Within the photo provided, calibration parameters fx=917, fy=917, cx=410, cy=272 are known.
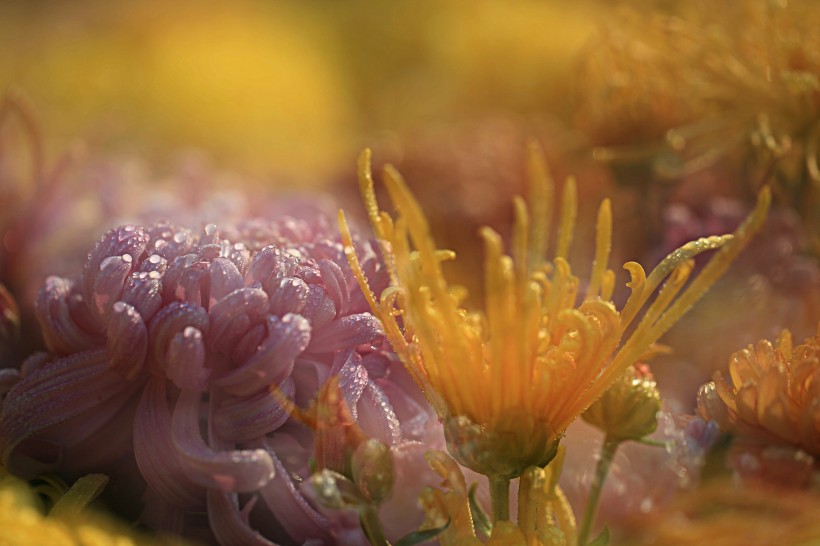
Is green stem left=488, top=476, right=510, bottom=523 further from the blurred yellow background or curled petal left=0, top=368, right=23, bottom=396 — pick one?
the blurred yellow background

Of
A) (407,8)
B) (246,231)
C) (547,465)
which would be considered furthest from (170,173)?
(407,8)

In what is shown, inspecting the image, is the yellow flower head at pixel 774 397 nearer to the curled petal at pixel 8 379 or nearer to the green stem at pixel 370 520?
the green stem at pixel 370 520

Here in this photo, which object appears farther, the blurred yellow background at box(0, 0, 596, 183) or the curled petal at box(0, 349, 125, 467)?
the blurred yellow background at box(0, 0, 596, 183)

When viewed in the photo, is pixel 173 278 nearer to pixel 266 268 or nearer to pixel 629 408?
pixel 266 268

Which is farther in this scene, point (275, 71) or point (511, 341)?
point (275, 71)

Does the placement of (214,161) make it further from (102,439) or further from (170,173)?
(102,439)

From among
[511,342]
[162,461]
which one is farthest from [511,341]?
[162,461]

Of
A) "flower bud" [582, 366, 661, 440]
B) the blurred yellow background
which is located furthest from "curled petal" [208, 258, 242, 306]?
the blurred yellow background
